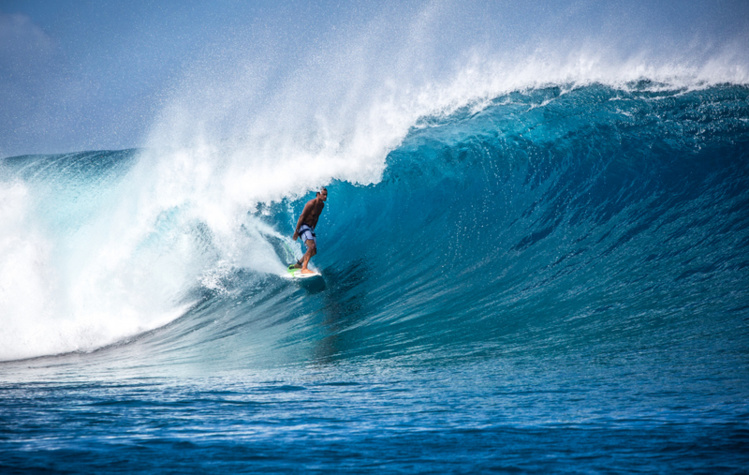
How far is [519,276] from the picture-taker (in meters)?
6.18

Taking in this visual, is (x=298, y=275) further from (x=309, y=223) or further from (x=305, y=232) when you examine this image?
(x=309, y=223)

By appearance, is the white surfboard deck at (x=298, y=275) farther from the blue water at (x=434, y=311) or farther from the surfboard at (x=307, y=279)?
the blue water at (x=434, y=311)

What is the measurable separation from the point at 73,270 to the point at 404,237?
4.97 meters

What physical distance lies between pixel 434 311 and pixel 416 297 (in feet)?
1.96

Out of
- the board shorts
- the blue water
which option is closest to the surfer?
the board shorts

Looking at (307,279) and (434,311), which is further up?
(307,279)

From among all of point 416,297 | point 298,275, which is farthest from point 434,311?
point 298,275

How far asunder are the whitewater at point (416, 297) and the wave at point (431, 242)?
40 millimetres

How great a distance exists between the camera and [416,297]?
241 inches

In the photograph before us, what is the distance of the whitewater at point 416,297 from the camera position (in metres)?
2.10

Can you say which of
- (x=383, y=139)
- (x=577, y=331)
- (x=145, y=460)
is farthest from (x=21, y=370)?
(x=383, y=139)

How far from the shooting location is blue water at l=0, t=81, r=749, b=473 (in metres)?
2.05

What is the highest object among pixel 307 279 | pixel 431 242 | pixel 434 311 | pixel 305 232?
pixel 305 232

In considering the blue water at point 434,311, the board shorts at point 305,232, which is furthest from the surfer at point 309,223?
the blue water at point 434,311
